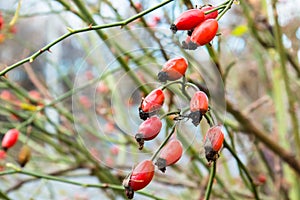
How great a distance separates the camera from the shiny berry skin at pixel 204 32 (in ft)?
1.34

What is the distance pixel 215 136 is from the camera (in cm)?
43

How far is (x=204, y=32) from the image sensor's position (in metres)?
0.41

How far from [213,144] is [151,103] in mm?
62

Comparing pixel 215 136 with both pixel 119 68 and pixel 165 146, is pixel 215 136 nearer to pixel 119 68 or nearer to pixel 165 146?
pixel 165 146

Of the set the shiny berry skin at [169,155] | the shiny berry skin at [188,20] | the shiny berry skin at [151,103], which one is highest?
the shiny berry skin at [188,20]

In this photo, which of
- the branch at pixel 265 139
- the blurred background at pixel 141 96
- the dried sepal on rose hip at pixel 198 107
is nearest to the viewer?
the dried sepal on rose hip at pixel 198 107

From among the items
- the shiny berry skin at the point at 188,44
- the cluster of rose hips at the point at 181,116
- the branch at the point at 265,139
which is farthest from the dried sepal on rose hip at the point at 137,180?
the branch at the point at 265,139

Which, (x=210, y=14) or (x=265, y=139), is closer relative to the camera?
(x=210, y=14)

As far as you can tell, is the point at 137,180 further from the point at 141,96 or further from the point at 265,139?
the point at 265,139

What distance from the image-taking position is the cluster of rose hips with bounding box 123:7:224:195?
0.41 m

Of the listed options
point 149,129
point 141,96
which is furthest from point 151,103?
point 141,96

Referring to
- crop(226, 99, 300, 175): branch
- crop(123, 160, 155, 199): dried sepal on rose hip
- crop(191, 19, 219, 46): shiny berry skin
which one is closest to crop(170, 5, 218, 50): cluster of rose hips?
crop(191, 19, 219, 46): shiny berry skin

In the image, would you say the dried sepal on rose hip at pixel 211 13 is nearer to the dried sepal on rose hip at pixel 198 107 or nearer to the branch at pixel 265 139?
the dried sepal on rose hip at pixel 198 107

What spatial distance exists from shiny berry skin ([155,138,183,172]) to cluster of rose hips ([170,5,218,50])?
0.28ft
